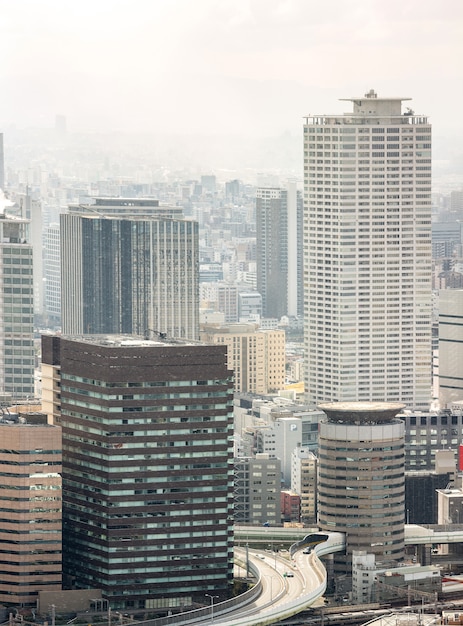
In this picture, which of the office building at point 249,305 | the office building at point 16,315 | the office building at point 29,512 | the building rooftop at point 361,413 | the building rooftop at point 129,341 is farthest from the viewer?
the office building at point 249,305

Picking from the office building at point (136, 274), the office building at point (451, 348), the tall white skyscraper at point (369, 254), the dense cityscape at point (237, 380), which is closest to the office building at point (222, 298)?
the dense cityscape at point (237, 380)

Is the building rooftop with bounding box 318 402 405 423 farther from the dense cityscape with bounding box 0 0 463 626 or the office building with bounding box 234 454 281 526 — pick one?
→ the office building with bounding box 234 454 281 526

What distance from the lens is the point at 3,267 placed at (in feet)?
349

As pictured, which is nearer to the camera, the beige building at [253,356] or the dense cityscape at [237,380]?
the dense cityscape at [237,380]

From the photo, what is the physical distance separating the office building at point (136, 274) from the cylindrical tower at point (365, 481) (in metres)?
39.2

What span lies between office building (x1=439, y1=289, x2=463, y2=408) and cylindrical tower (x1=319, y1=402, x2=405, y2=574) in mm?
34819

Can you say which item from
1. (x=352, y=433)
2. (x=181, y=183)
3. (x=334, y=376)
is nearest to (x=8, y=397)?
(x=352, y=433)

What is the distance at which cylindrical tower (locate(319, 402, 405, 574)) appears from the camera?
8819 cm

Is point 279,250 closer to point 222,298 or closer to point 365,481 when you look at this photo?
point 222,298

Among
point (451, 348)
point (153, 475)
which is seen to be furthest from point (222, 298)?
point (153, 475)

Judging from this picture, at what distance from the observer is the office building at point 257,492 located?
9988 cm

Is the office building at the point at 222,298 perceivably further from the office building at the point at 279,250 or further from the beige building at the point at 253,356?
the beige building at the point at 253,356

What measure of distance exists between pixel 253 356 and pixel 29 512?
61886mm

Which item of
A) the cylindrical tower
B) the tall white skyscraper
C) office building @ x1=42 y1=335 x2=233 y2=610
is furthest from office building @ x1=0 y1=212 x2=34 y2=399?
office building @ x1=42 y1=335 x2=233 y2=610
